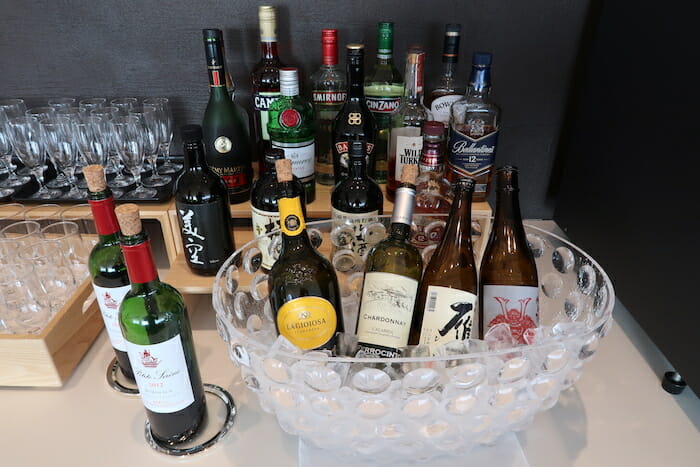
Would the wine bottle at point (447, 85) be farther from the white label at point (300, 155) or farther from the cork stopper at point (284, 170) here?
the cork stopper at point (284, 170)

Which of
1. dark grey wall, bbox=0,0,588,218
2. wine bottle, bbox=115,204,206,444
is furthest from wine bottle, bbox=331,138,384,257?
dark grey wall, bbox=0,0,588,218

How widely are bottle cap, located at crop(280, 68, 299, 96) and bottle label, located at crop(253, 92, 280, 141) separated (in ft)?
0.34

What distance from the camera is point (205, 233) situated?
0.84 m

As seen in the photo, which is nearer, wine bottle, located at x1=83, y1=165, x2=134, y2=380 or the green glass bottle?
wine bottle, located at x1=83, y1=165, x2=134, y2=380

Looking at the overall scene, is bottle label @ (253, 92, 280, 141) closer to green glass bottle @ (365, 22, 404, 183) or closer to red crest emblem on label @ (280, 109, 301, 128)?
red crest emblem on label @ (280, 109, 301, 128)

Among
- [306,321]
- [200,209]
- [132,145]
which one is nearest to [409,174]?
[306,321]

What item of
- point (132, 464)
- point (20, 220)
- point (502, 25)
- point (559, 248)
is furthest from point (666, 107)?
point (20, 220)

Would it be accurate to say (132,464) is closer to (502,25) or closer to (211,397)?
(211,397)

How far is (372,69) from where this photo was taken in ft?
3.59

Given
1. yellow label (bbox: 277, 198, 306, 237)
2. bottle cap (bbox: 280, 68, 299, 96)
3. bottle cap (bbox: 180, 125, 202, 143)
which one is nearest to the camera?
yellow label (bbox: 277, 198, 306, 237)

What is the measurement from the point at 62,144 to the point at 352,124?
0.58 metres

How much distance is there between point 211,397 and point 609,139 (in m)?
0.91

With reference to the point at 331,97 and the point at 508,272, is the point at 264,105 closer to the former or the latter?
the point at 331,97

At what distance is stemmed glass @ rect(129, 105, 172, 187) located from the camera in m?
0.99
